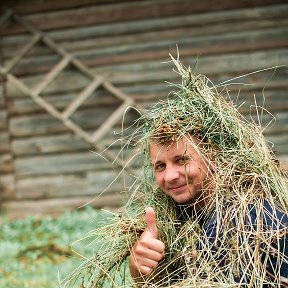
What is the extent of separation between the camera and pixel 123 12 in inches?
309

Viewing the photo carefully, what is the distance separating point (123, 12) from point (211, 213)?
5753 mm

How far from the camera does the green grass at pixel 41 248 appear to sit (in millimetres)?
5133

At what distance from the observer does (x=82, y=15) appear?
7910 millimetres

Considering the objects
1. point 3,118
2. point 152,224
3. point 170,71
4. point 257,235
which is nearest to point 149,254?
point 152,224

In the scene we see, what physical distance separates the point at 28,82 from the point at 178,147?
19.5 ft

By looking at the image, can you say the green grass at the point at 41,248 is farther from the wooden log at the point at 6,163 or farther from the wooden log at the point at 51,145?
the wooden log at the point at 51,145

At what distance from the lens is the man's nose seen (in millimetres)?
2396

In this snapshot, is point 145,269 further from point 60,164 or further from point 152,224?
point 60,164

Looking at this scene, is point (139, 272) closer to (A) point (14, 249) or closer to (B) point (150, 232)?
(B) point (150, 232)

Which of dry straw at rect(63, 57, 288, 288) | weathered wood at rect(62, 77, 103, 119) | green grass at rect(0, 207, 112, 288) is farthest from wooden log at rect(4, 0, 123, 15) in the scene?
dry straw at rect(63, 57, 288, 288)

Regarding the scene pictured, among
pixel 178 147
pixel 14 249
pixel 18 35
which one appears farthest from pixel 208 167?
pixel 18 35

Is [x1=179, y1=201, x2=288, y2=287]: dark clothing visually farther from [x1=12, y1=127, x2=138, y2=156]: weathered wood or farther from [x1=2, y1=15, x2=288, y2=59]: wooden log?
[x1=12, y1=127, x2=138, y2=156]: weathered wood

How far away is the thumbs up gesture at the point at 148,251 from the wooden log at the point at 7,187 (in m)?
6.10

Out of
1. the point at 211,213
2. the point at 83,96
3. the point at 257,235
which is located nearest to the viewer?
the point at 257,235
